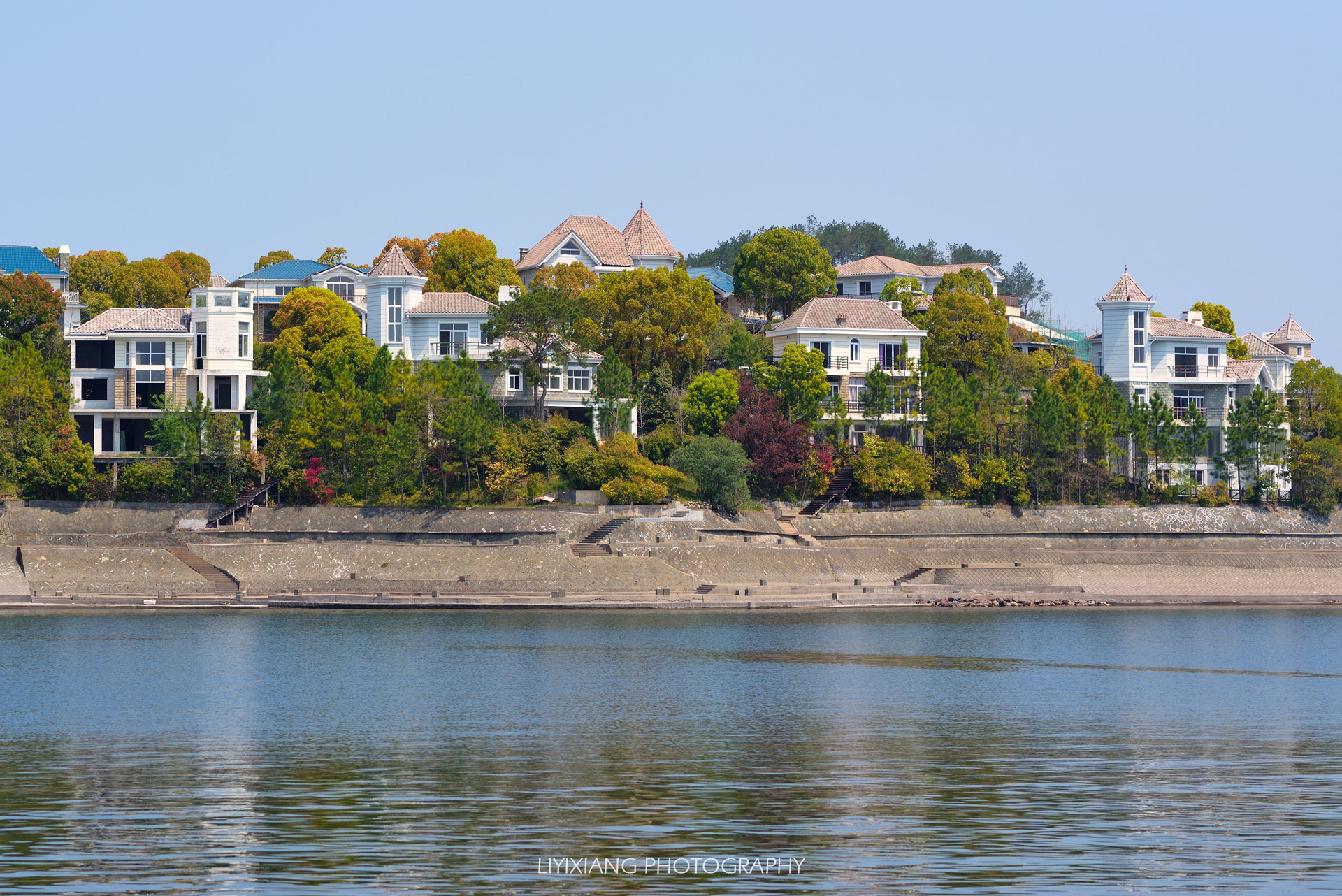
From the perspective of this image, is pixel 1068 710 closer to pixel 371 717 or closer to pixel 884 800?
pixel 884 800

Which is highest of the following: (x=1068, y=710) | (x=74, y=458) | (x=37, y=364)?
(x=37, y=364)

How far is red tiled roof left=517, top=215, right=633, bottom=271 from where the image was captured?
387 ft

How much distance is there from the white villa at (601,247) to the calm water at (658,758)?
171 feet

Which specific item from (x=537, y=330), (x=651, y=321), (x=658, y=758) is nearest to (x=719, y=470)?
(x=651, y=321)

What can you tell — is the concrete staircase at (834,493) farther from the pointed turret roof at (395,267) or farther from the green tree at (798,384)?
the pointed turret roof at (395,267)

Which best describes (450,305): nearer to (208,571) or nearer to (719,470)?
(719,470)

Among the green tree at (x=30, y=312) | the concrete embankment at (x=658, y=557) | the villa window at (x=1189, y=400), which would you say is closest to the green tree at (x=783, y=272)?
the villa window at (x=1189, y=400)

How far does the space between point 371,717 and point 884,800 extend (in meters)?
18.4

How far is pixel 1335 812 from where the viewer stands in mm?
30703

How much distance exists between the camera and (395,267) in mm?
99625

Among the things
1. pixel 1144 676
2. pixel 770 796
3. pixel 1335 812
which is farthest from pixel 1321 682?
pixel 770 796

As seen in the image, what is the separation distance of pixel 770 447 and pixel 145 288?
4787cm


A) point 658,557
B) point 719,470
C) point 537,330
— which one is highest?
point 537,330

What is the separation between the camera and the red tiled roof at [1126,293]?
350 ft
